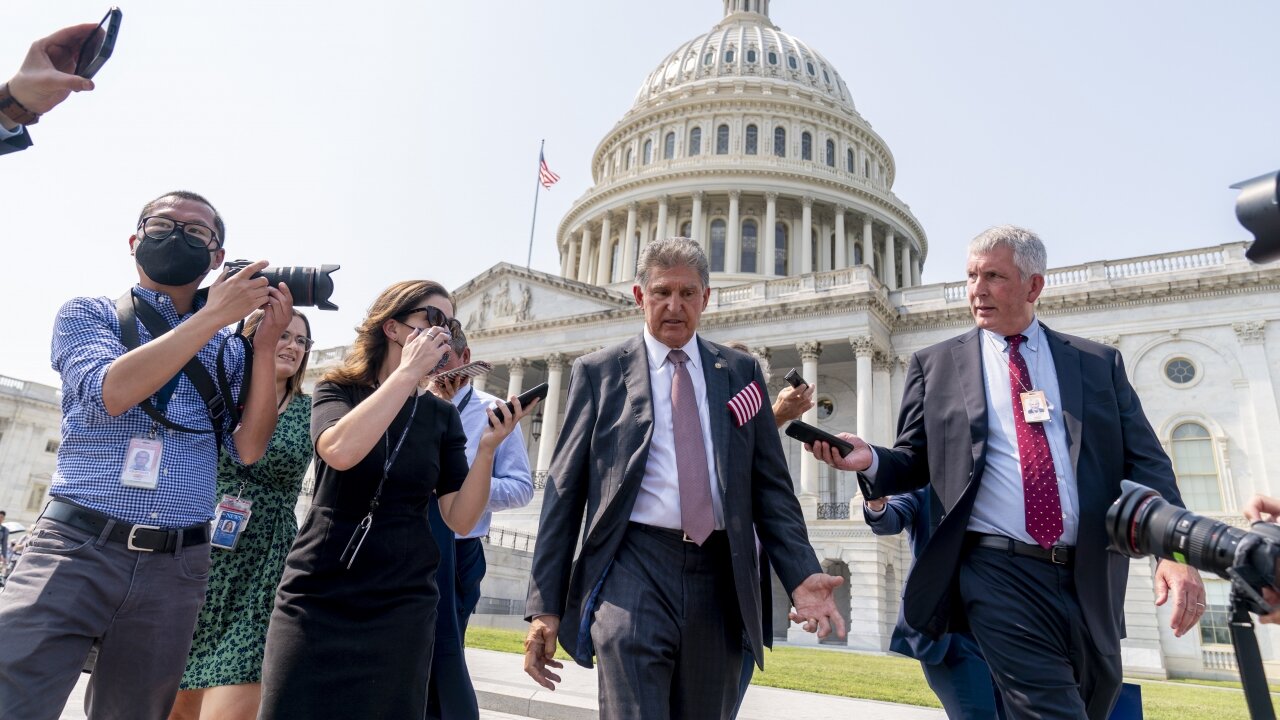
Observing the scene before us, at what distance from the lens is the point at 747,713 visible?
300 inches

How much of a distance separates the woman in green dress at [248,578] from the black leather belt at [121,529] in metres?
0.99

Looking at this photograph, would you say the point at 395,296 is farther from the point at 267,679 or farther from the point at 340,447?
the point at 267,679

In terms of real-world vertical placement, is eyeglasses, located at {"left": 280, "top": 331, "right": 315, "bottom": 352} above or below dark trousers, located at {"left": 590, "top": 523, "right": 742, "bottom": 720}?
above

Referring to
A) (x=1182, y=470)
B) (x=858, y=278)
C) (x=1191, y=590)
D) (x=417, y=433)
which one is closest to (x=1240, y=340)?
(x=1182, y=470)

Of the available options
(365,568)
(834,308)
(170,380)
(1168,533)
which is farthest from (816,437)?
(834,308)

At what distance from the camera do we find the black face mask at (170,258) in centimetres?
347

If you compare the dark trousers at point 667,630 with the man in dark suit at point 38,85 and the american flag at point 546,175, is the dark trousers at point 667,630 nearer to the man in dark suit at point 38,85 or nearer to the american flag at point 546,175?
the man in dark suit at point 38,85

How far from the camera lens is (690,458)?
3.63 metres

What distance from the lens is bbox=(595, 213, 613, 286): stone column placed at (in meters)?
55.9

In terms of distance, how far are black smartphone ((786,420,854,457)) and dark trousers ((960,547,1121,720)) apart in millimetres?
794

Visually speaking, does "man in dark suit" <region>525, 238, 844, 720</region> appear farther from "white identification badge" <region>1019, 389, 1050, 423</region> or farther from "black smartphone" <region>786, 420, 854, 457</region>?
"white identification badge" <region>1019, 389, 1050, 423</region>

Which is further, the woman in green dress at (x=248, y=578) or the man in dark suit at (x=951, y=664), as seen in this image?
the man in dark suit at (x=951, y=664)

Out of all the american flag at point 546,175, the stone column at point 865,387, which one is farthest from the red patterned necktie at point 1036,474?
the american flag at point 546,175

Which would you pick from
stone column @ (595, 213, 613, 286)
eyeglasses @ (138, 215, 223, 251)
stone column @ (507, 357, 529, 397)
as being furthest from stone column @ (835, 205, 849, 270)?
eyeglasses @ (138, 215, 223, 251)
